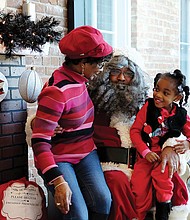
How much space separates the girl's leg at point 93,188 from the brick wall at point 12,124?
75 cm

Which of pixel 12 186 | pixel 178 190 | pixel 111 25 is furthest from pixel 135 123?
pixel 111 25

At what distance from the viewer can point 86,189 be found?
1950 millimetres

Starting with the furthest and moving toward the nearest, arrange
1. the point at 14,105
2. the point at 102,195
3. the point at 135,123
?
the point at 14,105 < the point at 135,123 < the point at 102,195

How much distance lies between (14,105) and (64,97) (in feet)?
2.91

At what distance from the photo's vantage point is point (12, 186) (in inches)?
83.7

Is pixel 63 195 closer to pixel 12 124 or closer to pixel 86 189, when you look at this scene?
pixel 86 189

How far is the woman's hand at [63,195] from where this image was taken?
5.59ft

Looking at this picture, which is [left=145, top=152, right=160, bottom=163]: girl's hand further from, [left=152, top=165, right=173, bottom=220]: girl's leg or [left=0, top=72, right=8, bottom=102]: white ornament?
[left=0, top=72, right=8, bottom=102]: white ornament

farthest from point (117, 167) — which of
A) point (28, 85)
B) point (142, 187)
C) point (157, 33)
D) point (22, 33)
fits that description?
point (157, 33)

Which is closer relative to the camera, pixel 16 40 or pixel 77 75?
pixel 77 75

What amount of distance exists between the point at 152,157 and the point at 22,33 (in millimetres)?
1112

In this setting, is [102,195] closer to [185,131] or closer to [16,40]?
[185,131]

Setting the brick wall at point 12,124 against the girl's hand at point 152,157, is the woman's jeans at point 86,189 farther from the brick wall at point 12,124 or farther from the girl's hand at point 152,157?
the brick wall at point 12,124

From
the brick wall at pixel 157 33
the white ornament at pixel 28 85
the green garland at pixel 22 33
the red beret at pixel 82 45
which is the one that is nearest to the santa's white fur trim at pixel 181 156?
the red beret at pixel 82 45
